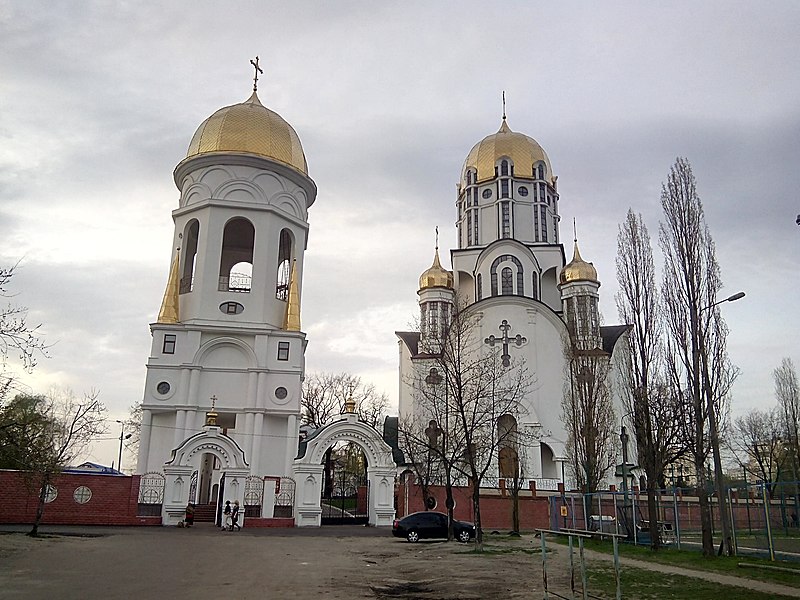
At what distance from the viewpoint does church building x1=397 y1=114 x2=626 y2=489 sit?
36938mm

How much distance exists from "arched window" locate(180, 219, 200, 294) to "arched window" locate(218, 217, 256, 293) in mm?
1373

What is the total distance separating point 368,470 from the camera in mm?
29828

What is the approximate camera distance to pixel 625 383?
67.4 ft

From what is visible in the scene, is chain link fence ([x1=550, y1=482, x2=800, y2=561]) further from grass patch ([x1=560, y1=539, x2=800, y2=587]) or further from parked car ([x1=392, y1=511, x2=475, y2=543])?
parked car ([x1=392, y1=511, x2=475, y2=543])

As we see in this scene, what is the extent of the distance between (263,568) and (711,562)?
982cm

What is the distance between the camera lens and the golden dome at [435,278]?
142 ft

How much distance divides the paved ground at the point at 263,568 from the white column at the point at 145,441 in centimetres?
741

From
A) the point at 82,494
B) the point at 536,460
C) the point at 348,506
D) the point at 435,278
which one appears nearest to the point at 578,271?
the point at 435,278

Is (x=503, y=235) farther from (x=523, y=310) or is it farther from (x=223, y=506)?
(x=223, y=506)

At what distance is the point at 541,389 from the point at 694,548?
18.7 meters

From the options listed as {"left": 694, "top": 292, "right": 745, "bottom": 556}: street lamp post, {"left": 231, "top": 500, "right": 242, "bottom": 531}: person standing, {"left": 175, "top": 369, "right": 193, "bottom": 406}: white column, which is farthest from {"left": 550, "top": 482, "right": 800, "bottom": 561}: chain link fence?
{"left": 175, "top": 369, "right": 193, "bottom": 406}: white column

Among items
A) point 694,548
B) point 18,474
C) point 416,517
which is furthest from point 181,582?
point 18,474

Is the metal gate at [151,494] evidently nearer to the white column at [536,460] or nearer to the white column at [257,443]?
the white column at [257,443]

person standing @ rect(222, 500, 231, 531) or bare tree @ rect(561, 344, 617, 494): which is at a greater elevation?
bare tree @ rect(561, 344, 617, 494)
